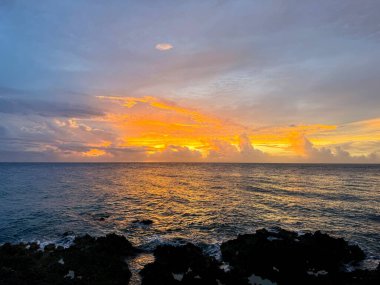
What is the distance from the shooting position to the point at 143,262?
24.0 m

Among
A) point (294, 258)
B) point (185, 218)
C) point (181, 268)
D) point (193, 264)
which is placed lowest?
point (185, 218)

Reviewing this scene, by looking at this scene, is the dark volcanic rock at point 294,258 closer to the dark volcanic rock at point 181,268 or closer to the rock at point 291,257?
the rock at point 291,257

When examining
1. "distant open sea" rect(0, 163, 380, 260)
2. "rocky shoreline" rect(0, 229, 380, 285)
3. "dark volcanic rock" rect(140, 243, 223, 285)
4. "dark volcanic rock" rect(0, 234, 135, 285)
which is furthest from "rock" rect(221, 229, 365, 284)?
"dark volcanic rock" rect(0, 234, 135, 285)

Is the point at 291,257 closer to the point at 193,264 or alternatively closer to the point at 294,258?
the point at 294,258

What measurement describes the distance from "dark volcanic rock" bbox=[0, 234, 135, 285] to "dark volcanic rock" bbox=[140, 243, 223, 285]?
211cm

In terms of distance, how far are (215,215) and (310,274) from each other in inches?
854

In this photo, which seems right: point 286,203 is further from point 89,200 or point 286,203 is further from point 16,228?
point 16,228

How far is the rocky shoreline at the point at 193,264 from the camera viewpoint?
20.2m

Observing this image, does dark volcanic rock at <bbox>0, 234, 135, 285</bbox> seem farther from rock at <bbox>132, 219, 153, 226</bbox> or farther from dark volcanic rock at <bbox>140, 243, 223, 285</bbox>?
rock at <bbox>132, 219, 153, 226</bbox>

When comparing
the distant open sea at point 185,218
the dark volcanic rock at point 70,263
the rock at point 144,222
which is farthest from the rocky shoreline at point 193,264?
the rock at point 144,222

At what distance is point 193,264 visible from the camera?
22.3 metres

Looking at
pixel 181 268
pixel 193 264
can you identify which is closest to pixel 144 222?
pixel 181 268

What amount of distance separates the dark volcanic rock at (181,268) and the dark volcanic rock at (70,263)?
83.0 inches

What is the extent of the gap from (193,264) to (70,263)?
10275 mm
